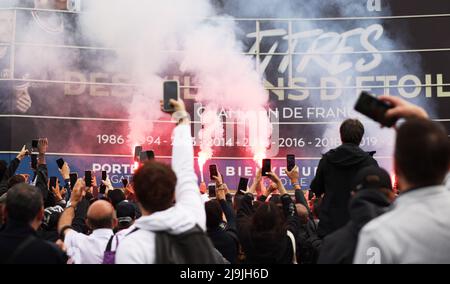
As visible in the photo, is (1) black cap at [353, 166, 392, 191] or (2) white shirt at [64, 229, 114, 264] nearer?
(1) black cap at [353, 166, 392, 191]

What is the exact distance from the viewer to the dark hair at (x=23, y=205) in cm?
290

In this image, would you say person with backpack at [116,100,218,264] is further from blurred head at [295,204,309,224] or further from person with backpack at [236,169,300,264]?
blurred head at [295,204,309,224]

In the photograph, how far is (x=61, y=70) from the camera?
13.6 metres

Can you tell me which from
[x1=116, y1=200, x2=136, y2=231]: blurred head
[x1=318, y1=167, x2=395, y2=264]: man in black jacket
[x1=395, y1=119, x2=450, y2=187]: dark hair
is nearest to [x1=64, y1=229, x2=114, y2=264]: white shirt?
[x1=116, y1=200, x2=136, y2=231]: blurred head

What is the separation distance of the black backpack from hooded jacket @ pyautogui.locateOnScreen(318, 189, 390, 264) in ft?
1.61

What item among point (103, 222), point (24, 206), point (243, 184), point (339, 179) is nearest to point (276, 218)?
point (339, 179)

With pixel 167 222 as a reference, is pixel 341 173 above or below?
above

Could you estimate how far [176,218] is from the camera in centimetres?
258

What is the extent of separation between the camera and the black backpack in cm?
251

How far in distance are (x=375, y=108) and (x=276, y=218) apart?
165cm

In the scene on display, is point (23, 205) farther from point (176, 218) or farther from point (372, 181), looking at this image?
point (372, 181)

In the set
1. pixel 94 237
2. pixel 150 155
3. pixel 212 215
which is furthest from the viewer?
pixel 150 155

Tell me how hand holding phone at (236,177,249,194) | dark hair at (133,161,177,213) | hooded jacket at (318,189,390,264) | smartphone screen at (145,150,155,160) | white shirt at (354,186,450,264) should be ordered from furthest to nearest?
hand holding phone at (236,177,249,194) → smartphone screen at (145,150,155,160) → dark hair at (133,161,177,213) → hooded jacket at (318,189,390,264) → white shirt at (354,186,450,264)

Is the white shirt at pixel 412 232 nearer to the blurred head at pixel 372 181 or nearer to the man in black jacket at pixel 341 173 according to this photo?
the blurred head at pixel 372 181
